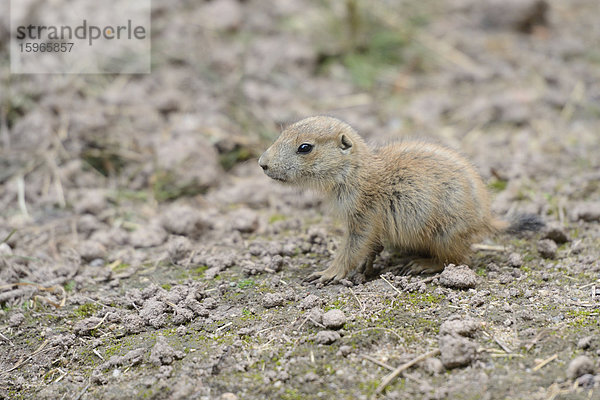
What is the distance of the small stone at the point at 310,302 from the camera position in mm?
3912

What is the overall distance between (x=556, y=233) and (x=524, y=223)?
0.35 meters

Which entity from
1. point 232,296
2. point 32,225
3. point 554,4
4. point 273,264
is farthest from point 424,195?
point 554,4

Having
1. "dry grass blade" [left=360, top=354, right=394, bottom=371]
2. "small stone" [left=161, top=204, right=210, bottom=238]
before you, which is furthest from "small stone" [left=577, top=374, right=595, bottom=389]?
"small stone" [left=161, top=204, right=210, bottom=238]

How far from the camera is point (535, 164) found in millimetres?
6137

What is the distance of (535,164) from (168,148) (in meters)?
3.84

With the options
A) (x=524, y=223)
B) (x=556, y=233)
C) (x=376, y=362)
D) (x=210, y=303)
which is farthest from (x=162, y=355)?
(x=556, y=233)

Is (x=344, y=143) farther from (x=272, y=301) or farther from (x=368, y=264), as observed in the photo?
(x=272, y=301)

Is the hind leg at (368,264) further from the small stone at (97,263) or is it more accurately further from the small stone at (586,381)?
the small stone at (97,263)

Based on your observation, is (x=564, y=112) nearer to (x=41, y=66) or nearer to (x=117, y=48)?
(x=117, y=48)

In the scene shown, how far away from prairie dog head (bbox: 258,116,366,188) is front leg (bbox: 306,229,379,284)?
1.47ft

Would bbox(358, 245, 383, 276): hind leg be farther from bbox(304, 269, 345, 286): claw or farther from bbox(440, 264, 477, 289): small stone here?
bbox(440, 264, 477, 289): small stone

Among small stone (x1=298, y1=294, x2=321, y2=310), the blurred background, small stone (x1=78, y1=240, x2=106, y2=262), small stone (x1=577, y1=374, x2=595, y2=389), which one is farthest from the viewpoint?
the blurred background

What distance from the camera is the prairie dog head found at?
173 inches

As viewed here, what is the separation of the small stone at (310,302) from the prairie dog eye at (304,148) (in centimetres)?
111
